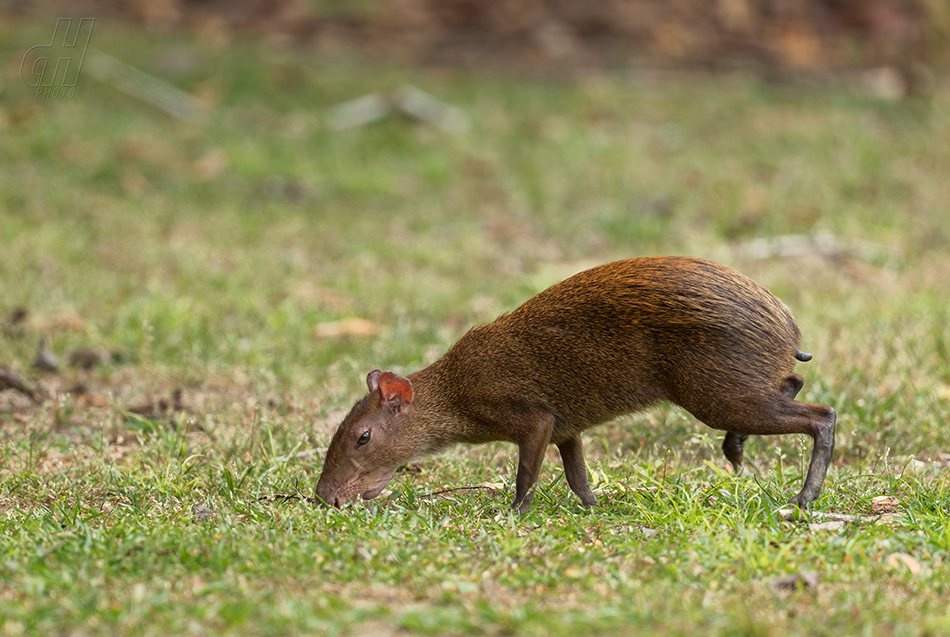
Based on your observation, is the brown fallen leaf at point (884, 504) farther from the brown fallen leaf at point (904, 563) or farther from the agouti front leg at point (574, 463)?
the agouti front leg at point (574, 463)

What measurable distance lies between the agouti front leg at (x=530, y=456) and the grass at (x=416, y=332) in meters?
0.10

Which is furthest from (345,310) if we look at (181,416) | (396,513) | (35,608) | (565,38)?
(565,38)

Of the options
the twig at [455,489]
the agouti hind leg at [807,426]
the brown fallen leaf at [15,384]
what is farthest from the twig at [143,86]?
the agouti hind leg at [807,426]

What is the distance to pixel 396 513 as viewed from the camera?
378cm

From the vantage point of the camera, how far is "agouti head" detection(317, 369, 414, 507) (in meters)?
4.06

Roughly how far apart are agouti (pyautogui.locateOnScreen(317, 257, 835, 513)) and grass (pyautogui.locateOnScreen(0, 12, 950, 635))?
0.61 ft

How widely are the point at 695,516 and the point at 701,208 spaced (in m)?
6.94

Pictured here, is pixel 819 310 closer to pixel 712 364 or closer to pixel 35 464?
pixel 712 364

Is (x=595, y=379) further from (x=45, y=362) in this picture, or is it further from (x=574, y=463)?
(x=45, y=362)

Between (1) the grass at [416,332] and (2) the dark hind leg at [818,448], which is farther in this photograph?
(2) the dark hind leg at [818,448]

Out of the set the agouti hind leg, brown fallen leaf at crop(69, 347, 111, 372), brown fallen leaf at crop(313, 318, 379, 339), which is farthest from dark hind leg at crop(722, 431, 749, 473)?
brown fallen leaf at crop(69, 347, 111, 372)

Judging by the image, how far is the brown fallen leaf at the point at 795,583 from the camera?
306 cm

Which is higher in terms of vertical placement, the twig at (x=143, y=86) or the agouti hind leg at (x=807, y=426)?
the agouti hind leg at (x=807, y=426)

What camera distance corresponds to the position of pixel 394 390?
4.14 meters
